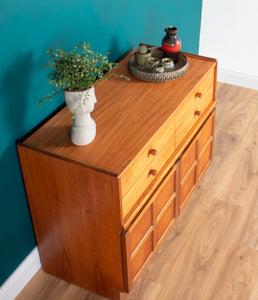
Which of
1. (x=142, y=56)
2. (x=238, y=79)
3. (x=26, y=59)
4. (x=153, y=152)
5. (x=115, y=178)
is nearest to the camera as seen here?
(x=115, y=178)

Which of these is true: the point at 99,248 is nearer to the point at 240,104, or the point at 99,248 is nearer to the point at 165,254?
the point at 165,254

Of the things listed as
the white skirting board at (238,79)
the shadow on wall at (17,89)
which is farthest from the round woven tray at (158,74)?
the white skirting board at (238,79)

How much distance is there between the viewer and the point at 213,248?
7.48 ft

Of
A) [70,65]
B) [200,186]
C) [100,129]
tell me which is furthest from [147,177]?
[200,186]

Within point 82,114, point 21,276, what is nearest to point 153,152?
point 82,114

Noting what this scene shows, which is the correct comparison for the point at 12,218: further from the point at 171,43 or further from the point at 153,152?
the point at 171,43

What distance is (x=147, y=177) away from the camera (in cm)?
187

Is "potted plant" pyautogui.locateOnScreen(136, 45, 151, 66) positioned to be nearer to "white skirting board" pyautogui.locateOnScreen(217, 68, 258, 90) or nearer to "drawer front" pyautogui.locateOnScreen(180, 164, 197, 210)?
"drawer front" pyautogui.locateOnScreen(180, 164, 197, 210)

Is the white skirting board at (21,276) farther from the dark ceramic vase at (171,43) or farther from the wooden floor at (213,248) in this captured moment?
the dark ceramic vase at (171,43)

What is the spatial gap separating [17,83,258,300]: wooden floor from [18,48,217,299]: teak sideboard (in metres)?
0.11

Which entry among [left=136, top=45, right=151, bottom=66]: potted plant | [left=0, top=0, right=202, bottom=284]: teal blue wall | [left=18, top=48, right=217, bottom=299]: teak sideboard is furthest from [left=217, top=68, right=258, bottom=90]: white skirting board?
[left=136, top=45, right=151, bottom=66]: potted plant

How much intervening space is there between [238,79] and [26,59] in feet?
7.40

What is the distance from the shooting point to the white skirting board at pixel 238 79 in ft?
11.6

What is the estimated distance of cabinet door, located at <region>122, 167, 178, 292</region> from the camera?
1860 mm
